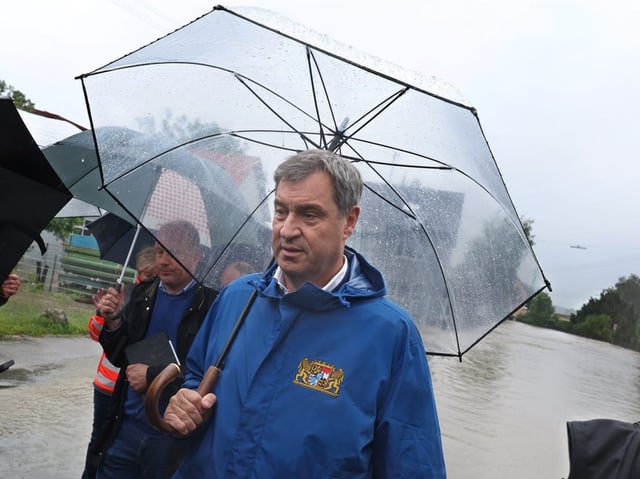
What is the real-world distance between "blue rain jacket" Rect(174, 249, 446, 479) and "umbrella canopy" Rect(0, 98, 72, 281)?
1507 mm

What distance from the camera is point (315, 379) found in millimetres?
2121

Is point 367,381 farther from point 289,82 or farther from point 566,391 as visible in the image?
point 566,391

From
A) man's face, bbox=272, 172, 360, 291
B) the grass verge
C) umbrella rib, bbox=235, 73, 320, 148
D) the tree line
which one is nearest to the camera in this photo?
man's face, bbox=272, 172, 360, 291

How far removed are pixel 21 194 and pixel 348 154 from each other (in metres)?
1.69

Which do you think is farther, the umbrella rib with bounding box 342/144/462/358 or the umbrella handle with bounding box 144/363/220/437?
the umbrella rib with bounding box 342/144/462/358

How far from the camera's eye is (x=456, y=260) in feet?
12.3

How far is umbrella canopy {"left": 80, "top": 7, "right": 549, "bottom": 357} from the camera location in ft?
10.8

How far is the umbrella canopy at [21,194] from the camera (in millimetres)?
3182

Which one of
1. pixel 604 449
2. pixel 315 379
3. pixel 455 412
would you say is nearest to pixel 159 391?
pixel 315 379

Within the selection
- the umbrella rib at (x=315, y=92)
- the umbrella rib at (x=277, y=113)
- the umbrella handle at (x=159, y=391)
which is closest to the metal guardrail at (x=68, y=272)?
the umbrella rib at (x=277, y=113)

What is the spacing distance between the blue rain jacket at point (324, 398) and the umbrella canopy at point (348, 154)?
4.49 feet

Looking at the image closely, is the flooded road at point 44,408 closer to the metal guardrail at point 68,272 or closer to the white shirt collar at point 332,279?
the white shirt collar at point 332,279

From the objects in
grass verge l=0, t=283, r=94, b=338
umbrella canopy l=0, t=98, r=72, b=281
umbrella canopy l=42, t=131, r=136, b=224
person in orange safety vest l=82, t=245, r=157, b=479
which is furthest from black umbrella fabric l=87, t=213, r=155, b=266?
grass verge l=0, t=283, r=94, b=338

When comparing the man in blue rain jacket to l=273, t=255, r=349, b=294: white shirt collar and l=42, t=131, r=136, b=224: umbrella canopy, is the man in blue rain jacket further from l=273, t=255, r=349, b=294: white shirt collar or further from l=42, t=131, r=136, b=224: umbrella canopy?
l=42, t=131, r=136, b=224: umbrella canopy
